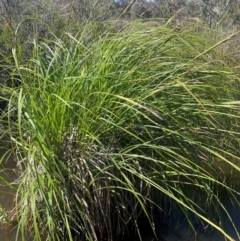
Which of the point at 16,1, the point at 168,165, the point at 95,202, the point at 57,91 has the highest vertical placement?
the point at 57,91

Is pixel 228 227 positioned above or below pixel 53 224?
below

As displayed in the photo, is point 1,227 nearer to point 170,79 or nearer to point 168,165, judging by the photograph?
point 168,165

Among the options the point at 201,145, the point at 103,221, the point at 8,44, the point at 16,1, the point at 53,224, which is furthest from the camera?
the point at 16,1

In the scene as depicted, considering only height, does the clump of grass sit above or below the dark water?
above

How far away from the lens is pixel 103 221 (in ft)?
12.1

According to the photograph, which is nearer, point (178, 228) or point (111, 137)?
point (111, 137)

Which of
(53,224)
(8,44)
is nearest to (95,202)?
(53,224)

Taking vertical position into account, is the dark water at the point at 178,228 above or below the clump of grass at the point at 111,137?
below

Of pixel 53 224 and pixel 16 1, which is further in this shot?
pixel 16 1

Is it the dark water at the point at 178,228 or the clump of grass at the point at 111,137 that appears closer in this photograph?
the clump of grass at the point at 111,137

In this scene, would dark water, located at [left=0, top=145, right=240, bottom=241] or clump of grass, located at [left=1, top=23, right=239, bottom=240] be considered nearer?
clump of grass, located at [left=1, top=23, right=239, bottom=240]

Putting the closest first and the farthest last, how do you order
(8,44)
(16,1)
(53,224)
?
1. (53,224)
2. (8,44)
3. (16,1)

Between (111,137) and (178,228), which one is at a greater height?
(111,137)

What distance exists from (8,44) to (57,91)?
11.5 ft
